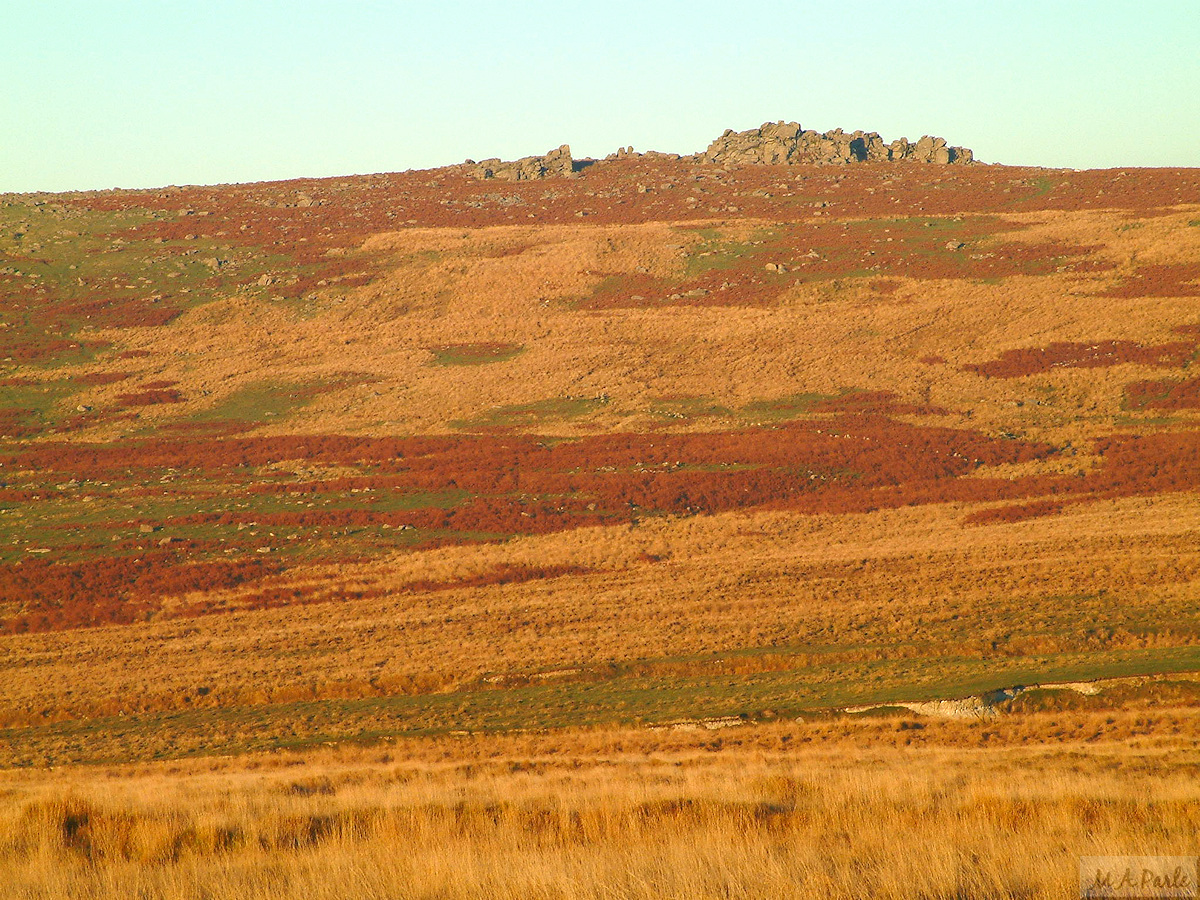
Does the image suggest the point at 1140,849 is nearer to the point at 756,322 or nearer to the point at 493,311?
Result: the point at 756,322

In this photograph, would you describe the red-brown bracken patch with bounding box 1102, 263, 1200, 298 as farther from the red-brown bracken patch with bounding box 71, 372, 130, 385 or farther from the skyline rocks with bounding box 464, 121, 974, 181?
the red-brown bracken patch with bounding box 71, 372, 130, 385

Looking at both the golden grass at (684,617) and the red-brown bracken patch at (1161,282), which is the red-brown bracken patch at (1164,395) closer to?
the golden grass at (684,617)

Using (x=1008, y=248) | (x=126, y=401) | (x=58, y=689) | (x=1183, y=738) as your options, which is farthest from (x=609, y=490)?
(x=1008, y=248)

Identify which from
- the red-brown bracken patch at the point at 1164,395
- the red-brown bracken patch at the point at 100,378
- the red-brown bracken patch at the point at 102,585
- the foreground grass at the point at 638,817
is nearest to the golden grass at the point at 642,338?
the red-brown bracken patch at the point at 1164,395

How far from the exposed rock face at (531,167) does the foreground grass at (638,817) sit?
110 meters

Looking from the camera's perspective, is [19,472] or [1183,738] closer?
[1183,738]

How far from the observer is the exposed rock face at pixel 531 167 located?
393 feet

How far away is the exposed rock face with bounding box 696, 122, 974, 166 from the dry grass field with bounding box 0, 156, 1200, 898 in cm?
2564

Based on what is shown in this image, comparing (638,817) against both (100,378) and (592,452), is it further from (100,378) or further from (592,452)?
(100,378)

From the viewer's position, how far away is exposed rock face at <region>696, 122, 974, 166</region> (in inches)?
4589

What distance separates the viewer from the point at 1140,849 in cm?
794

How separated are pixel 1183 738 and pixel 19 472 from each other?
53.4 meters

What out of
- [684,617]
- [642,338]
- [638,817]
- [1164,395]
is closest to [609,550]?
[684,617]

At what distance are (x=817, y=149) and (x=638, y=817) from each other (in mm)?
122489
